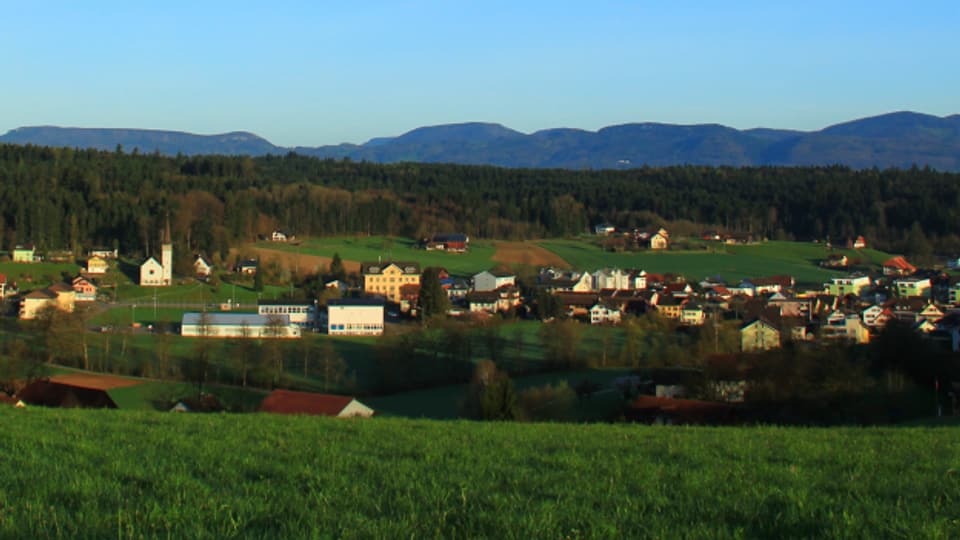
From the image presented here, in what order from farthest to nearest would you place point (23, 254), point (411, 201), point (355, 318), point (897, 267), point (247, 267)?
point (411, 201)
point (897, 267)
point (247, 267)
point (23, 254)
point (355, 318)

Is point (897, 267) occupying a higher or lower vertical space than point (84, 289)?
higher

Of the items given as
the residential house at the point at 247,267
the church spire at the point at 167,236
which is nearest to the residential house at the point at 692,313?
the residential house at the point at 247,267

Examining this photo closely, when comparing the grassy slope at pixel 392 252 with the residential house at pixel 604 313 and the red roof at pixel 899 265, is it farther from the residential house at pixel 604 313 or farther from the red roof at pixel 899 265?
the red roof at pixel 899 265

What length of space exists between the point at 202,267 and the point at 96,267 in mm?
5054

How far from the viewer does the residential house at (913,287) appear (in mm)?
48625

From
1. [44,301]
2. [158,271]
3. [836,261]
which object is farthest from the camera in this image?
[836,261]

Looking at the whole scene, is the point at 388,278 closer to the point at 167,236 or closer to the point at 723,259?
the point at 167,236

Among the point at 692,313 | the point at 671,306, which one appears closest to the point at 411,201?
the point at 671,306

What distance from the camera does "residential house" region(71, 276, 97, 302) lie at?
41.5m

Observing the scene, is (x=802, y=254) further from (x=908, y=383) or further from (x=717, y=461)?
(x=717, y=461)

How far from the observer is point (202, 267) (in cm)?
4938

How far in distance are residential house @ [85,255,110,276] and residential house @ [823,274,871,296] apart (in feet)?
116

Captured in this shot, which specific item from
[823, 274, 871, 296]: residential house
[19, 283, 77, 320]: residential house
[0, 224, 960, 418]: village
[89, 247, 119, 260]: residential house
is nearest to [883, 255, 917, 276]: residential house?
[0, 224, 960, 418]: village

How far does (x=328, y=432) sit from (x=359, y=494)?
123 inches
